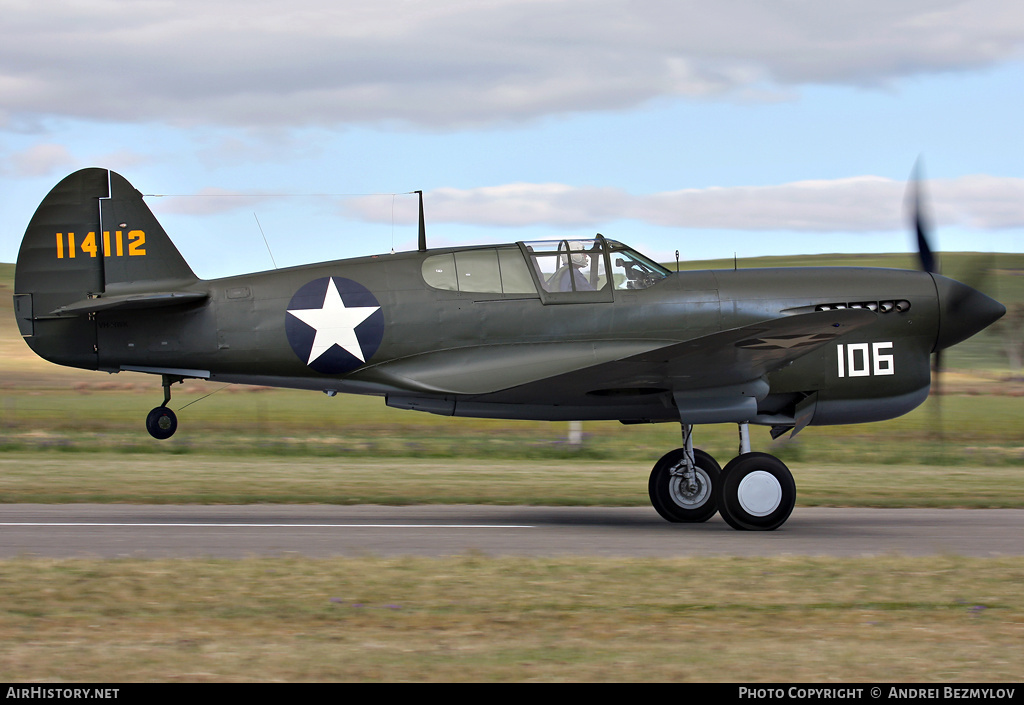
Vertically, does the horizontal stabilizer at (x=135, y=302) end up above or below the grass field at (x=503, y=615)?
above

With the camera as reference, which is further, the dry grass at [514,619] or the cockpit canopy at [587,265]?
the cockpit canopy at [587,265]

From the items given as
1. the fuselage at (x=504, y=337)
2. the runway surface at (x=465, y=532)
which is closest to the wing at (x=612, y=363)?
the fuselage at (x=504, y=337)

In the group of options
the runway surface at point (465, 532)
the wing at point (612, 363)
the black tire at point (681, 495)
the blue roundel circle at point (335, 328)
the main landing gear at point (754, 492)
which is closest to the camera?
the runway surface at point (465, 532)

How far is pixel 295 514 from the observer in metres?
11.7

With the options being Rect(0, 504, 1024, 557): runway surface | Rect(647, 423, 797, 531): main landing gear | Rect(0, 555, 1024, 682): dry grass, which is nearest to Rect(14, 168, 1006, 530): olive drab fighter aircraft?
Rect(647, 423, 797, 531): main landing gear

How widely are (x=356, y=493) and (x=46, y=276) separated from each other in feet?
16.2

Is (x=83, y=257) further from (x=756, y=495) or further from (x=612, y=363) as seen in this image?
(x=756, y=495)

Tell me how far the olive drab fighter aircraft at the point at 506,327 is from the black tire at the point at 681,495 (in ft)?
0.80

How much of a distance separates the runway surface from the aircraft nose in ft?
6.89

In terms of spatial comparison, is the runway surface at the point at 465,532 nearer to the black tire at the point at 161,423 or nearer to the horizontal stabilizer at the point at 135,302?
the black tire at the point at 161,423

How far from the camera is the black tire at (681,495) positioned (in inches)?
446

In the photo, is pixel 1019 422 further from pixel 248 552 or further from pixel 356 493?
pixel 248 552

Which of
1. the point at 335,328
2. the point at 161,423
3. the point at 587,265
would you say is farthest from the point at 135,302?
the point at 587,265

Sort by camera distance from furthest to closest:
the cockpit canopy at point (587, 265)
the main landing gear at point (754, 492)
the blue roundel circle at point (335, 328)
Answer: the cockpit canopy at point (587, 265)
the blue roundel circle at point (335, 328)
the main landing gear at point (754, 492)
